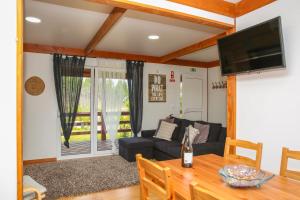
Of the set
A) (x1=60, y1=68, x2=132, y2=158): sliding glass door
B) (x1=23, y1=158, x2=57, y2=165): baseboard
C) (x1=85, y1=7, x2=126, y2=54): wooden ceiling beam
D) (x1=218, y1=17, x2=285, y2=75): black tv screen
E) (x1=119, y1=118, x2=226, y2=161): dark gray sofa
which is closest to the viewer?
(x1=218, y1=17, x2=285, y2=75): black tv screen

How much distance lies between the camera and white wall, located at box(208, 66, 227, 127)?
19.0ft

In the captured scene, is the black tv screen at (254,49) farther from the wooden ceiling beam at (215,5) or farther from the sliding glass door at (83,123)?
the sliding glass door at (83,123)

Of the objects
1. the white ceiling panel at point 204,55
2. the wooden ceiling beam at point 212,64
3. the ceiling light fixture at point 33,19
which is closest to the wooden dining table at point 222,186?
the ceiling light fixture at point 33,19

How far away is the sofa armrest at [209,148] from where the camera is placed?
12.2 feet

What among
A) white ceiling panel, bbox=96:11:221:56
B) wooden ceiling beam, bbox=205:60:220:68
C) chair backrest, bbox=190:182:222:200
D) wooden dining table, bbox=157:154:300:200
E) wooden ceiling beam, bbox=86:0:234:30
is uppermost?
white ceiling panel, bbox=96:11:221:56

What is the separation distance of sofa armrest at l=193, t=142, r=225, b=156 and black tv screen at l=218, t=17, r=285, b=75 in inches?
62.4

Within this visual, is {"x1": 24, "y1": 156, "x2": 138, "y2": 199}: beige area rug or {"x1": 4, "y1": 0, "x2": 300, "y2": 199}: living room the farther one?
{"x1": 24, "y1": 156, "x2": 138, "y2": 199}: beige area rug

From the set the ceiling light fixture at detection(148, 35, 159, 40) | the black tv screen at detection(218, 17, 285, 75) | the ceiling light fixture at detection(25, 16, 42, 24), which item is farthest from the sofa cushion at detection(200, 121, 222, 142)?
the ceiling light fixture at detection(25, 16, 42, 24)

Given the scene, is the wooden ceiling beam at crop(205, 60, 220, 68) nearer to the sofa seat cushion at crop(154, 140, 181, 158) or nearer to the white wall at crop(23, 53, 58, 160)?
the sofa seat cushion at crop(154, 140, 181, 158)

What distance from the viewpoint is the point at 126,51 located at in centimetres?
507

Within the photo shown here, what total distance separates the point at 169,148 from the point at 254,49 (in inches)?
96.1

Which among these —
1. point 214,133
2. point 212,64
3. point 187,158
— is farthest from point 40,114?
point 212,64

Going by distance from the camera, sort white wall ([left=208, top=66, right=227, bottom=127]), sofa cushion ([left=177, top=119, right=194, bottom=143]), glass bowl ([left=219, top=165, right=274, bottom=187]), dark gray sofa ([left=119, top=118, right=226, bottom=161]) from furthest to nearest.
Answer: white wall ([left=208, top=66, right=227, bottom=127]) → sofa cushion ([left=177, top=119, right=194, bottom=143]) → dark gray sofa ([left=119, top=118, right=226, bottom=161]) → glass bowl ([left=219, top=165, right=274, bottom=187])

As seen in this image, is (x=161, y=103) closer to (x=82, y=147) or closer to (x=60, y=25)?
(x=82, y=147)
